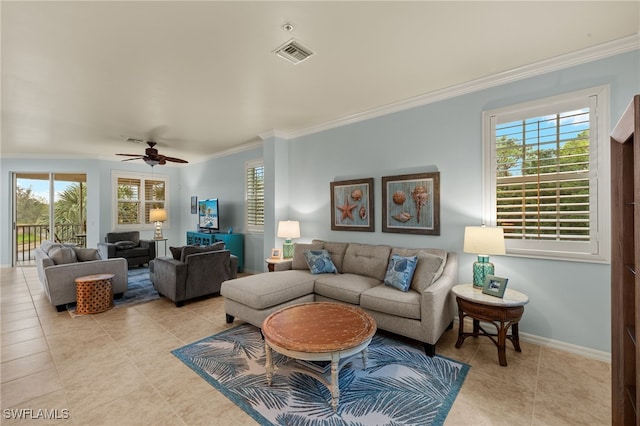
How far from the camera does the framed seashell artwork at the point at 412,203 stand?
11.4 feet

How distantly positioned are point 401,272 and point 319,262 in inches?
46.1

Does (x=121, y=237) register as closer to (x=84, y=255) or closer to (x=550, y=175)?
(x=84, y=255)

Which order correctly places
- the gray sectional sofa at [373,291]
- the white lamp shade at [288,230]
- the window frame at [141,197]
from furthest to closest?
the window frame at [141,197]
the white lamp shade at [288,230]
the gray sectional sofa at [373,291]

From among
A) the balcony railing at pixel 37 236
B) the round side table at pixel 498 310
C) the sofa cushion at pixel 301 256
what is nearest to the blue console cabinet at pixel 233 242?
the sofa cushion at pixel 301 256

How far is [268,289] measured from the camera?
3131 millimetres

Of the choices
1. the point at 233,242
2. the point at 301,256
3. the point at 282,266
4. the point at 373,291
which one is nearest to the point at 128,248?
the point at 233,242

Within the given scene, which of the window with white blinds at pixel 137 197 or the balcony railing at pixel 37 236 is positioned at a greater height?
the window with white blinds at pixel 137 197

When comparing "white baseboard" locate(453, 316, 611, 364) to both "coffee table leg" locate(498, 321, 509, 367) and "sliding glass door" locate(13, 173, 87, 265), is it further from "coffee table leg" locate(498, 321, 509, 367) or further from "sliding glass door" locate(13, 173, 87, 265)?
"sliding glass door" locate(13, 173, 87, 265)

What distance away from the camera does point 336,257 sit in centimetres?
400

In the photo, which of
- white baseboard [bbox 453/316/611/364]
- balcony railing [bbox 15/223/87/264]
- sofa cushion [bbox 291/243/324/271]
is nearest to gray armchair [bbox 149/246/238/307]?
sofa cushion [bbox 291/243/324/271]

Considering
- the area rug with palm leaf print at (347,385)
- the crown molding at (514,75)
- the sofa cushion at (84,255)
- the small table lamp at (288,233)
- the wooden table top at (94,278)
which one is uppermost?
the crown molding at (514,75)

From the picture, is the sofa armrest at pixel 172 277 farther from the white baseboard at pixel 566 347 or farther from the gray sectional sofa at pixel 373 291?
the white baseboard at pixel 566 347

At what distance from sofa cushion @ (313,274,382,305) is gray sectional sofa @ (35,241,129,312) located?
3202mm

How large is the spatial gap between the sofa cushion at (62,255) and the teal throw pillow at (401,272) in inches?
180
